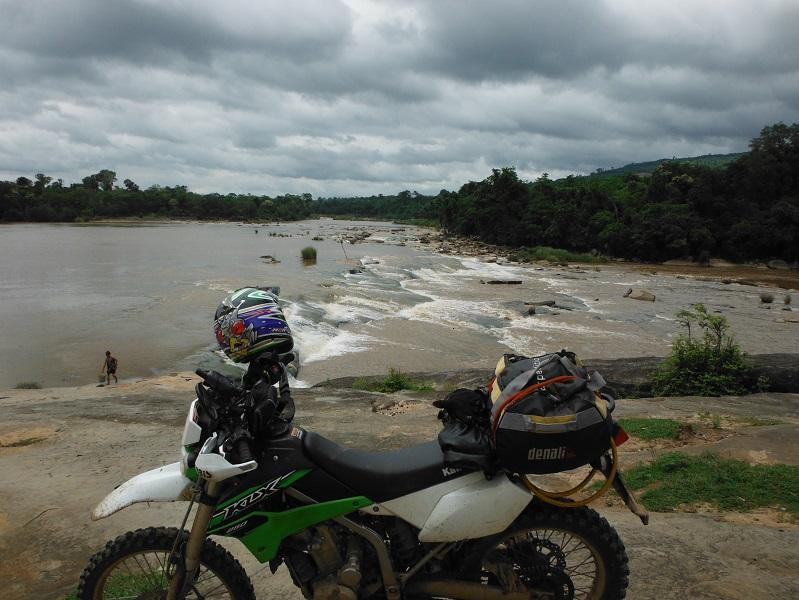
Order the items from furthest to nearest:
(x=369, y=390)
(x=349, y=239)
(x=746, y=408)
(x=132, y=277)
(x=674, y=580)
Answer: (x=349, y=239) → (x=132, y=277) → (x=369, y=390) → (x=746, y=408) → (x=674, y=580)

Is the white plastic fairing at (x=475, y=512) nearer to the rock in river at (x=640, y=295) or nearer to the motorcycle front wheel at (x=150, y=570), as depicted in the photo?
the motorcycle front wheel at (x=150, y=570)

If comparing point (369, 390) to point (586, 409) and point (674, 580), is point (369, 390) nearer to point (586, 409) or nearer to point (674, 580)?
point (674, 580)

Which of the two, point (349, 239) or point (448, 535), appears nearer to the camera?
point (448, 535)

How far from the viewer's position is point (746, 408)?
8.15m

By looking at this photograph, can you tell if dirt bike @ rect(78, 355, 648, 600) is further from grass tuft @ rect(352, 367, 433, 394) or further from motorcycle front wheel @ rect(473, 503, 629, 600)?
grass tuft @ rect(352, 367, 433, 394)

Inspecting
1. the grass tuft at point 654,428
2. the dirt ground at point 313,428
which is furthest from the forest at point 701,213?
the grass tuft at point 654,428

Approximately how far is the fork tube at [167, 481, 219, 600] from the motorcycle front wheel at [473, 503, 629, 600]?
53.6 inches

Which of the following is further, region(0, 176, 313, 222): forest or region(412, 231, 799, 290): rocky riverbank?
region(0, 176, 313, 222): forest

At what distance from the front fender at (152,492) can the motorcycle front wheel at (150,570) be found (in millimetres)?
160

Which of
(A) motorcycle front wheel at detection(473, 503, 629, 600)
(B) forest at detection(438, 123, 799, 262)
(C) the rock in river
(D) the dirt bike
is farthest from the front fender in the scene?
(B) forest at detection(438, 123, 799, 262)

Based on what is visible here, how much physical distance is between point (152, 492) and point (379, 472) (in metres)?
1.17

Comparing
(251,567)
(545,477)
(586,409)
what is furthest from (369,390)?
(586,409)

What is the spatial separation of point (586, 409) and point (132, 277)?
3837 centimetres

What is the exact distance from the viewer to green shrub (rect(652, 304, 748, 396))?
31.7 ft
